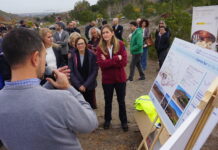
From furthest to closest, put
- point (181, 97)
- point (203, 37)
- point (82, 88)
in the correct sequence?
point (203, 37), point (82, 88), point (181, 97)

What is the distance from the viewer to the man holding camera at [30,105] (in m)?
1.08

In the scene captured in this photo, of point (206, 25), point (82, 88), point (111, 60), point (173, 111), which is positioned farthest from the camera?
point (206, 25)

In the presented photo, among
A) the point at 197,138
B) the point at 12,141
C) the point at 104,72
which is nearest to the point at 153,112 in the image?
the point at 104,72

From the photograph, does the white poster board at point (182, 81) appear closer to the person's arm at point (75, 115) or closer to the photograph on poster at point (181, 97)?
the photograph on poster at point (181, 97)

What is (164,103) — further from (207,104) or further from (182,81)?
(207,104)

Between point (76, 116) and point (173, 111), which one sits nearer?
point (76, 116)

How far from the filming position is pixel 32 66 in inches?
44.4

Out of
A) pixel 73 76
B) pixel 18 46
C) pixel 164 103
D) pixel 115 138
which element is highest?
pixel 18 46

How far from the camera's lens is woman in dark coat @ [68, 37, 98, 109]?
350 cm

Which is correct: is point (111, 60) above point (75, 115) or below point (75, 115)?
below

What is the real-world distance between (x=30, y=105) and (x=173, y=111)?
1201mm

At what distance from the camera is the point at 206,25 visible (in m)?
5.54

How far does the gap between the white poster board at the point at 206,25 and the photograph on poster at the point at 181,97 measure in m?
3.79

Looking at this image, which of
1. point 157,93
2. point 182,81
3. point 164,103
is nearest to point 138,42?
point 157,93
